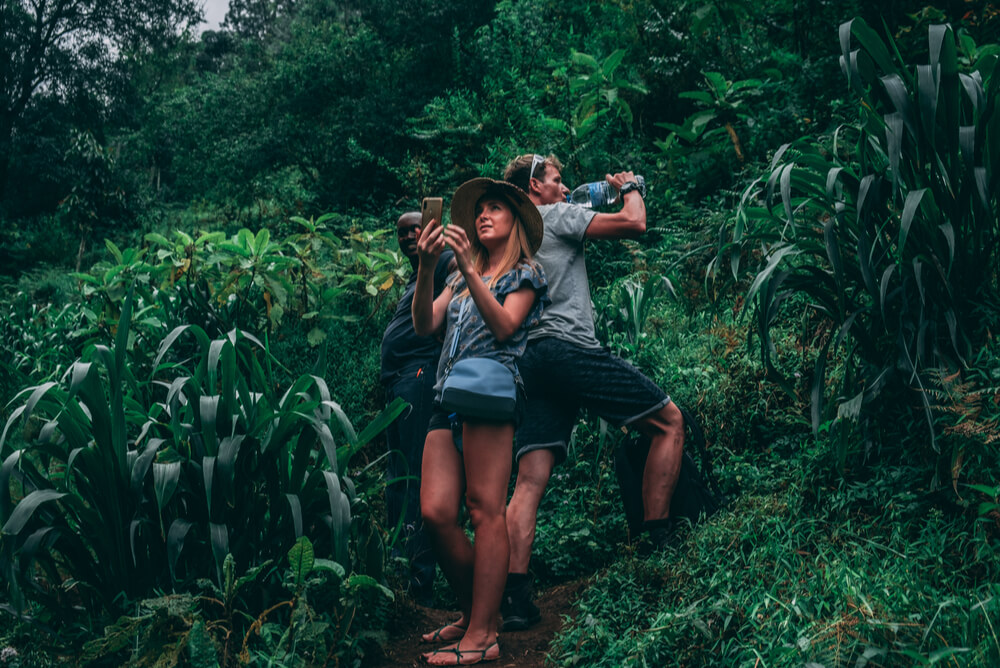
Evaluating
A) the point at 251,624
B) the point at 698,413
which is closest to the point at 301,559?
the point at 251,624

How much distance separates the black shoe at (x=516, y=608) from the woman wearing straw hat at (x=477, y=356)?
0.20m

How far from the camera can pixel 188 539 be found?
9.23 ft

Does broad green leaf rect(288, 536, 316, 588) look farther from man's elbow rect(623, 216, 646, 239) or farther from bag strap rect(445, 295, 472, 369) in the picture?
man's elbow rect(623, 216, 646, 239)

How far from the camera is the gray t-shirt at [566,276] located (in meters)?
3.33

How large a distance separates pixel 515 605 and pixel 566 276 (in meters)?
1.34

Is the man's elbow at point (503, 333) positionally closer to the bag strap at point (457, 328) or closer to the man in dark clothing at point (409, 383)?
the bag strap at point (457, 328)

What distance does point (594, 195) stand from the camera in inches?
157

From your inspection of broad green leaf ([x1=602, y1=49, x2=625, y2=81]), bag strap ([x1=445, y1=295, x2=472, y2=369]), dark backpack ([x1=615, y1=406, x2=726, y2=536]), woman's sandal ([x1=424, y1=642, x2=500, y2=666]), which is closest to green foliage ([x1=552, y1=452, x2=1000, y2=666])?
dark backpack ([x1=615, y1=406, x2=726, y2=536])

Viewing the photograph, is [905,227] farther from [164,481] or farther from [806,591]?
[164,481]

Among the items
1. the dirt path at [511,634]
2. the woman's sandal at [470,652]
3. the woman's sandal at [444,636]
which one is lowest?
the dirt path at [511,634]

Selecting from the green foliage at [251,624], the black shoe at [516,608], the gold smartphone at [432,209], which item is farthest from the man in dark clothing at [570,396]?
the green foliage at [251,624]

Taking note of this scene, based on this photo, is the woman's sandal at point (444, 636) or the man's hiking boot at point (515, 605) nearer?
the woman's sandal at point (444, 636)

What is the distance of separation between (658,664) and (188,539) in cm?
161

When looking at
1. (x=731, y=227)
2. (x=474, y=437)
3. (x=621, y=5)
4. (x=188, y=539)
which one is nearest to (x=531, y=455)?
(x=474, y=437)
